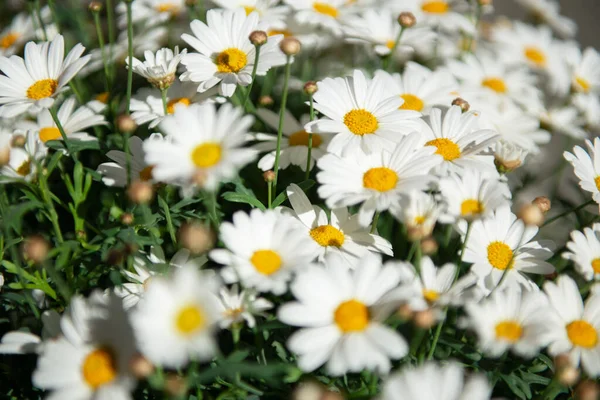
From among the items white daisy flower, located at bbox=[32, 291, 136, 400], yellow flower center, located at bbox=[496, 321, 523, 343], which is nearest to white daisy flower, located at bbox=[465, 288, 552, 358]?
yellow flower center, located at bbox=[496, 321, 523, 343]

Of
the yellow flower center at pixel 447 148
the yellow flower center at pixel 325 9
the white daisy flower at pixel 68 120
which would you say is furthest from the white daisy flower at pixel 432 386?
the yellow flower center at pixel 325 9

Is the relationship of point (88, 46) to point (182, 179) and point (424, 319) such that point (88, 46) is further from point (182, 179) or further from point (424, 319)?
point (424, 319)

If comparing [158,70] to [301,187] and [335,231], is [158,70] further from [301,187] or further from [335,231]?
[335,231]

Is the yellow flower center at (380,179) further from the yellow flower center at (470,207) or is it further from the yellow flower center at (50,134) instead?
the yellow flower center at (50,134)

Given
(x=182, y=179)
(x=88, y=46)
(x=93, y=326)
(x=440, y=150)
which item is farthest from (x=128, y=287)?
(x=88, y=46)

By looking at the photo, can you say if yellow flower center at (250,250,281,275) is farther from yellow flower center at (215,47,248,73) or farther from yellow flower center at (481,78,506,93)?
yellow flower center at (481,78,506,93)

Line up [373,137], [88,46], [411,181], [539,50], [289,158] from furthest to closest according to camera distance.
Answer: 1. [539,50]
2. [88,46]
3. [289,158]
4. [373,137]
5. [411,181]
